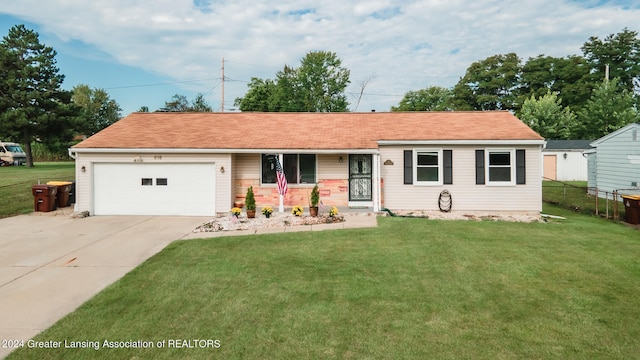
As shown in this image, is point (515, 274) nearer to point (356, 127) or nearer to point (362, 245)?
point (362, 245)

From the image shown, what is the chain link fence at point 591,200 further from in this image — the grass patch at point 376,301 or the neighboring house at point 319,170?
the grass patch at point 376,301

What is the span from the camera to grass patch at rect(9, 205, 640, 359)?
A: 13.3ft

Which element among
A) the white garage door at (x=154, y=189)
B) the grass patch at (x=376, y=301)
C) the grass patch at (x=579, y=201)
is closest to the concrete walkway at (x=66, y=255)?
the grass patch at (x=376, y=301)

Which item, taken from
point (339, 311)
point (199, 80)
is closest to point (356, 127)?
point (339, 311)

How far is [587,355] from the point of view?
3.89 m

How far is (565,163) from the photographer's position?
2698 centimetres

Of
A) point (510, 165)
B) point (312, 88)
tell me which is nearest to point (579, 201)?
point (510, 165)

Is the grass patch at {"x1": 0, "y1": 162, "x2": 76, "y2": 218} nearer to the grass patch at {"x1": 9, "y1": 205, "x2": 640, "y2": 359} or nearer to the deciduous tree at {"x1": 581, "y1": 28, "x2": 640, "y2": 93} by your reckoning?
the grass patch at {"x1": 9, "y1": 205, "x2": 640, "y2": 359}

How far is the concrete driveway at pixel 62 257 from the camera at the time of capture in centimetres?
516

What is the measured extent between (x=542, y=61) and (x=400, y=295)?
173 feet

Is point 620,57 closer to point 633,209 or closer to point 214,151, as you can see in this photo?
point 633,209

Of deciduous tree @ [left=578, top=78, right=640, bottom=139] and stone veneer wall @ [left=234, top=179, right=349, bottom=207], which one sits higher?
deciduous tree @ [left=578, top=78, right=640, bottom=139]

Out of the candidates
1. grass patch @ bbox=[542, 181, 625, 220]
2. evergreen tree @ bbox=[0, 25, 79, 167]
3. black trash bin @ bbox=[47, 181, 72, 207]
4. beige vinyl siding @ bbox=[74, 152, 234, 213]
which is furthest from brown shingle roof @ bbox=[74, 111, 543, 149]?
Result: evergreen tree @ bbox=[0, 25, 79, 167]

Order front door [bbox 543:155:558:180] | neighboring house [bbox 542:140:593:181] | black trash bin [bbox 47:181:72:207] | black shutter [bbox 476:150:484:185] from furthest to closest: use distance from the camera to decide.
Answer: front door [bbox 543:155:558:180], neighboring house [bbox 542:140:593:181], black trash bin [bbox 47:181:72:207], black shutter [bbox 476:150:484:185]
